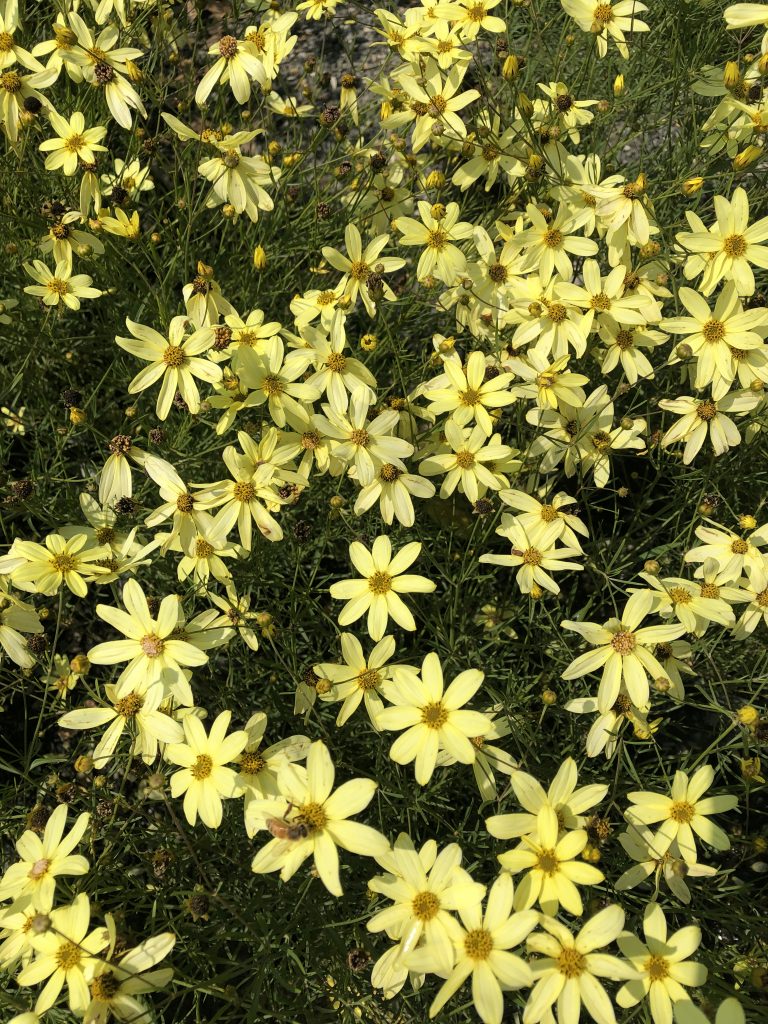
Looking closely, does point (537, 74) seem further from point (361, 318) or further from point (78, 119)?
point (78, 119)

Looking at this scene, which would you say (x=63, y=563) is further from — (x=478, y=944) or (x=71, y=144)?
(x=71, y=144)

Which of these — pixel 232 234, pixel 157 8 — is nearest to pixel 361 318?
pixel 232 234

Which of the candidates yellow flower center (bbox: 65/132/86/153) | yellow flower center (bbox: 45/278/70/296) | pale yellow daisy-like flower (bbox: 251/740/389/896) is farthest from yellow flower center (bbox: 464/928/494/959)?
yellow flower center (bbox: 65/132/86/153)

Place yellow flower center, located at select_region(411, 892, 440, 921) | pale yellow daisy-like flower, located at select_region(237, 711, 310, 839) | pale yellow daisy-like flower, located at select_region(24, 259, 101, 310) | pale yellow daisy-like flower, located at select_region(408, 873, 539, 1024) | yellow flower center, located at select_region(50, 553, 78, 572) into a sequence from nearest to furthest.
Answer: pale yellow daisy-like flower, located at select_region(408, 873, 539, 1024) < yellow flower center, located at select_region(411, 892, 440, 921) < pale yellow daisy-like flower, located at select_region(237, 711, 310, 839) < yellow flower center, located at select_region(50, 553, 78, 572) < pale yellow daisy-like flower, located at select_region(24, 259, 101, 310)

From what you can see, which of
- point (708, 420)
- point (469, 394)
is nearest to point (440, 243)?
point (469, 394)

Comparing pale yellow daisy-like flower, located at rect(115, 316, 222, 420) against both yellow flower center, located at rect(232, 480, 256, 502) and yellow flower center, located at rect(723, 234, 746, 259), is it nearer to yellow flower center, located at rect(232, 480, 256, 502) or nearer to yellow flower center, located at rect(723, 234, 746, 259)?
yellow flower center, located at rect(232, 480, 256, 502)

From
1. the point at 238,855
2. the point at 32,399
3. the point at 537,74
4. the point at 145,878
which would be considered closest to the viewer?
the point at 238,855
